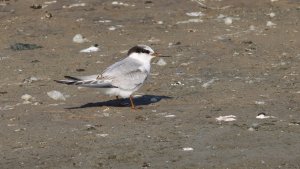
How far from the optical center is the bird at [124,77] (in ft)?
34.2

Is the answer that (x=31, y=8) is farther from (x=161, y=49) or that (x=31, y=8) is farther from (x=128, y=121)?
(x=128, y=121)

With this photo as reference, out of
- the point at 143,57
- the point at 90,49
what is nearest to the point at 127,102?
the point at 143,57

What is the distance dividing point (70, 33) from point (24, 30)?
3.07 ft

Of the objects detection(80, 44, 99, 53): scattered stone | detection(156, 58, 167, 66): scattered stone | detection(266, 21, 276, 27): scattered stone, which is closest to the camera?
detection(156, 58, 167, 66): scattered stone

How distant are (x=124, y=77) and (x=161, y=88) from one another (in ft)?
4.44

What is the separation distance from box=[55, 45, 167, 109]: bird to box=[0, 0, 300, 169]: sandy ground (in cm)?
25

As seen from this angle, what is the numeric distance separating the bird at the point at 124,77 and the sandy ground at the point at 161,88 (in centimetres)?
25

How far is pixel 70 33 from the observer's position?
16062mm

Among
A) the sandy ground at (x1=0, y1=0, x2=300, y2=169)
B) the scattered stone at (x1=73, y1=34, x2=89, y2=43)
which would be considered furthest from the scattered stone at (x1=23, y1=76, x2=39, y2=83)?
the scattered stone at (x1=73, y1=34, x2=89, y2=43)

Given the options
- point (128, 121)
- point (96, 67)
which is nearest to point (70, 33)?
point (96, 67)

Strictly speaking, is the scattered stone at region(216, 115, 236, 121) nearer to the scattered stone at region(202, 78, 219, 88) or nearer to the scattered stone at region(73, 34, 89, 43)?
the scattered stone at region(202, 78, 219, 88)

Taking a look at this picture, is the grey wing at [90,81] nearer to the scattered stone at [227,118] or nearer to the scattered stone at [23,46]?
the scattered stone at [227,118]

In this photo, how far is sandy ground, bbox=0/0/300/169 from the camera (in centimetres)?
860

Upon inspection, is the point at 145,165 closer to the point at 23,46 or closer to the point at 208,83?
the point at 208,83
